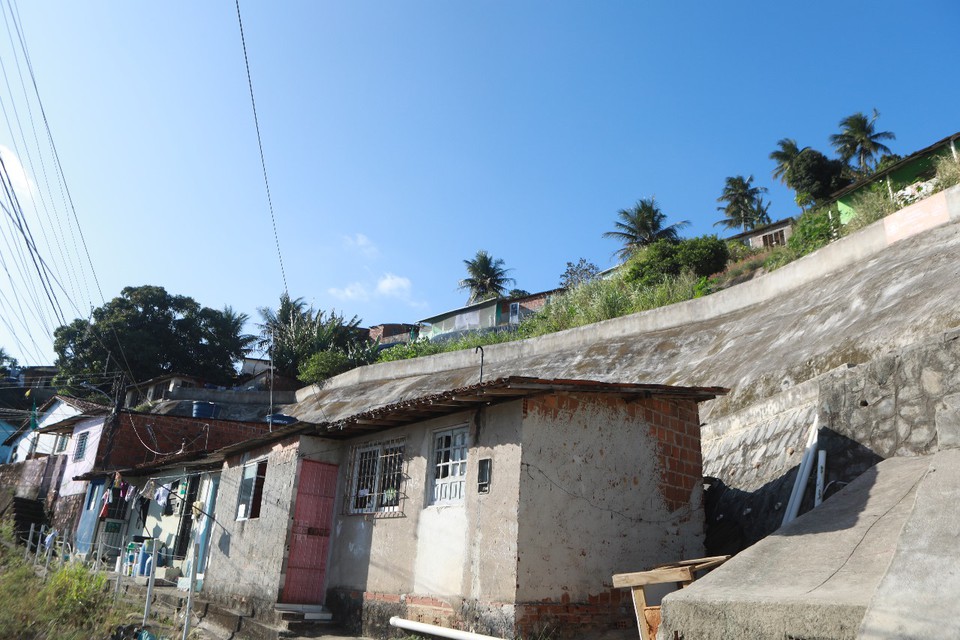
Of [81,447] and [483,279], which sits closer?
[81,447]

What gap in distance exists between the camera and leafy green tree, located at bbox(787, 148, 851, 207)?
1470 inches

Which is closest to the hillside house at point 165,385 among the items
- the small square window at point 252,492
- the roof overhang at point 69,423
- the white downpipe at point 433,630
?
the roof overhang at point 69,423

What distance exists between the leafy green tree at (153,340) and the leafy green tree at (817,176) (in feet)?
124

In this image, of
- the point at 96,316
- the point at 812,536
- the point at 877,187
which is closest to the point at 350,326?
the point at 96,316

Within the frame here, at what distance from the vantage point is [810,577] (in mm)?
5301

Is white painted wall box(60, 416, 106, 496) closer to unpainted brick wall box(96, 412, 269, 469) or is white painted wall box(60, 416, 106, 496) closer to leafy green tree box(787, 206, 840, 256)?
unpainted brick wall box(96, 412, 269, 469)

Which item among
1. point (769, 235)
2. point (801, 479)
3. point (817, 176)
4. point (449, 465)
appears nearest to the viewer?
point (801, 479)

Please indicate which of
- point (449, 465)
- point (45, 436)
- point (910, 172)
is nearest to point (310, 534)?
point (449, 465)

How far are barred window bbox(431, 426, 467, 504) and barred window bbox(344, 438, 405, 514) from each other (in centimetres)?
83

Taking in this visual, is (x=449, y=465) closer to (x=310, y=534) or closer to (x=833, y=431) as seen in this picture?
(x=310, y=534)

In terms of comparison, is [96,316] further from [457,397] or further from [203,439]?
[457,397]

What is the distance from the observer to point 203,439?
25.3 meters

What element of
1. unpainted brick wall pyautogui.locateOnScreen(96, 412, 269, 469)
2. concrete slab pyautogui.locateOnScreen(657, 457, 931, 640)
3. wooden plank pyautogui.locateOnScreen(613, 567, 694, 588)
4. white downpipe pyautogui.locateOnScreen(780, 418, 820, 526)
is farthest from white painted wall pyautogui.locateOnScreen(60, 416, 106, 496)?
concrete slab pyautogui.locateOnScreen(657, 457, 931, 640)

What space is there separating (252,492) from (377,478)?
148 inches
